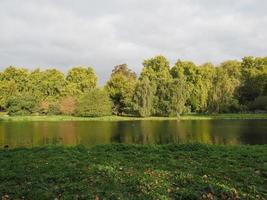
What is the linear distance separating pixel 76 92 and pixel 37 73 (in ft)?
29.3

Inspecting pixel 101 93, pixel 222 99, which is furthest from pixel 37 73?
pixel 222 99

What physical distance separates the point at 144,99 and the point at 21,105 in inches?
766

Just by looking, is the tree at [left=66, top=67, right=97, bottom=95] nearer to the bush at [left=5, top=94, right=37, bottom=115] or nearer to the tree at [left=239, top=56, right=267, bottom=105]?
the bush at [left=5, top=94, right=37, bottom=115]

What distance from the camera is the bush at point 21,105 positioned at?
48750 mm

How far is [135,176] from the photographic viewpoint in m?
6.18

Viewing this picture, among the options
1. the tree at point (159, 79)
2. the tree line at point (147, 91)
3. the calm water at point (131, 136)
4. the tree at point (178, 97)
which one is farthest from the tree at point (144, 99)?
the calm water at point (131, 136)

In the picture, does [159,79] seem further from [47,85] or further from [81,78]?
[47,85]

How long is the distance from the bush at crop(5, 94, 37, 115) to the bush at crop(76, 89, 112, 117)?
25.6 ft

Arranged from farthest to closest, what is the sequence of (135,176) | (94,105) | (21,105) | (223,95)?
(21,105)
(223,95)
(94,105)
(135,176)

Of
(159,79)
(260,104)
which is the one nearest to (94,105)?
(159,79)

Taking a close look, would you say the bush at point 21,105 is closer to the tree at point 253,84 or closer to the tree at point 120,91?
the tree at point 120,91

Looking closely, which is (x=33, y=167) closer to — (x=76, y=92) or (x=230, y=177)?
Result: (x=230, y=177)

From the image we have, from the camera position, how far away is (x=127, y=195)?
522 cm

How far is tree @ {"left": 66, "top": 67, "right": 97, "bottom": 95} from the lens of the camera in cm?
5837
